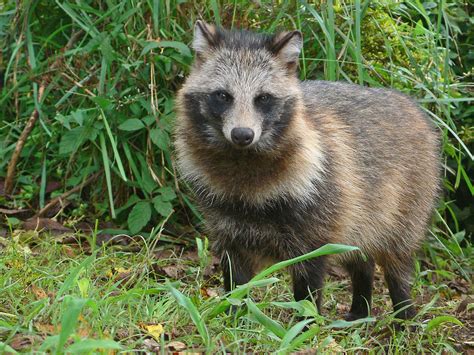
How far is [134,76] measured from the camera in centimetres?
588

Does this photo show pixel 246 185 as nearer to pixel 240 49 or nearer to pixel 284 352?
pixel 240 49

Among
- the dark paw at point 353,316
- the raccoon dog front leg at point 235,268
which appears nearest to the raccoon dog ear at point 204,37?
the raccoon dog front leg at point 235,268

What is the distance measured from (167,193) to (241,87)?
156cm

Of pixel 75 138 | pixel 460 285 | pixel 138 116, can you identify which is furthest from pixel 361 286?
pixel 75 138

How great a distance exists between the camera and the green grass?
3.50m

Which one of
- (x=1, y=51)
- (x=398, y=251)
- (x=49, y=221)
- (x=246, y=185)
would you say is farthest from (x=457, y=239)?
(x=1, y=51)

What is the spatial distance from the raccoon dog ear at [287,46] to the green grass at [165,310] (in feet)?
3.81

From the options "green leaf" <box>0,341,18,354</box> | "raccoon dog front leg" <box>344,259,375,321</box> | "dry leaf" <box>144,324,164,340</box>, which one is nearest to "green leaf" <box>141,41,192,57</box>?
"raccoon dog front leg" <box>344,259,375,321</box>

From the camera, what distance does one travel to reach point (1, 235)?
5.74m

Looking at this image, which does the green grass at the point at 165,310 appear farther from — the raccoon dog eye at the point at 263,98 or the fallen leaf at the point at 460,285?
the raccoon dog eye at the point at 263,98

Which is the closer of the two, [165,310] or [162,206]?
[165,310]

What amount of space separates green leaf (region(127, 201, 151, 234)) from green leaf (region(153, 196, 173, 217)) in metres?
0.06

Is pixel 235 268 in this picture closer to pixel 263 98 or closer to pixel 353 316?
pixel 263 98

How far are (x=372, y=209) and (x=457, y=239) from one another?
1.58m
